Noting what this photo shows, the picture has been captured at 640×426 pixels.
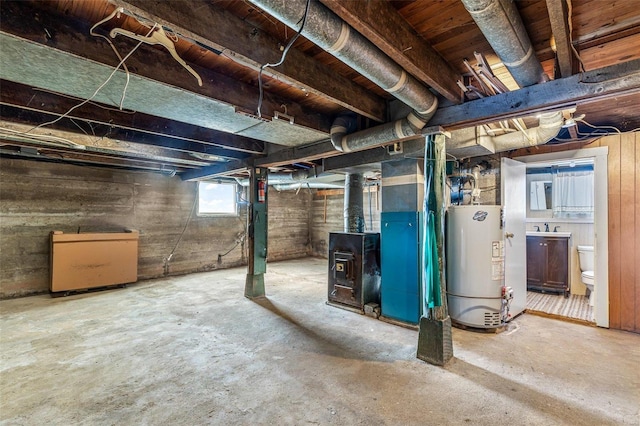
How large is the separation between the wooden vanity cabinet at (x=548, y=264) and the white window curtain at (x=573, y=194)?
66 cm

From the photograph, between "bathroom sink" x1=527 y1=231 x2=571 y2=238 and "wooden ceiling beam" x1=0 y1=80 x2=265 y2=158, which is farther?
"bathroom sink" x1=527 y1=231 x2=571 y2=238

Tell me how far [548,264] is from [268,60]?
510 cm

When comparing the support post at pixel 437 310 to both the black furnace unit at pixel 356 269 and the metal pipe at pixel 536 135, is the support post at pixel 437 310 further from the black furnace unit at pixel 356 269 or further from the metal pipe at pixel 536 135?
the black furnace unit at pixel 356 269

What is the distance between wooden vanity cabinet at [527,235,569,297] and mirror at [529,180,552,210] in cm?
80

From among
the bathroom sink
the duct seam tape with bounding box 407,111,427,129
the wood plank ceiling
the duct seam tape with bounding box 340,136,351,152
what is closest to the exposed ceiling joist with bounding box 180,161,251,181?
the wood plank ceiling

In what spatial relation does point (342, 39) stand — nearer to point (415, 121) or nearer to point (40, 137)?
point (415, 121)

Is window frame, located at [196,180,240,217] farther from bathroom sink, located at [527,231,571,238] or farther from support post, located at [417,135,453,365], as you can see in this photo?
bathroom sink, located at [527,231,571,238]

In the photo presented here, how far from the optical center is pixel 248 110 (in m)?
2.33

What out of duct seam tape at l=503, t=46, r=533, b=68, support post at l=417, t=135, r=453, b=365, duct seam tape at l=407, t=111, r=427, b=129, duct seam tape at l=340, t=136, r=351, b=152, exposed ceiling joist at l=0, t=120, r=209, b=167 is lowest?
support post at l=417, t=135, r=453, b=365

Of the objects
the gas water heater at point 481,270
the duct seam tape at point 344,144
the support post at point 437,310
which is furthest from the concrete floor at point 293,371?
the duct seam tape at point 344,144

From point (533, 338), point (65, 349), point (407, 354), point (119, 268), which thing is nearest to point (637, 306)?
point (533, 338)

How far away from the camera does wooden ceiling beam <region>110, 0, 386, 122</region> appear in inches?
50.4

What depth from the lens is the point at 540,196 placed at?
514 centimetres

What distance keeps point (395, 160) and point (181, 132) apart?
2.43m
